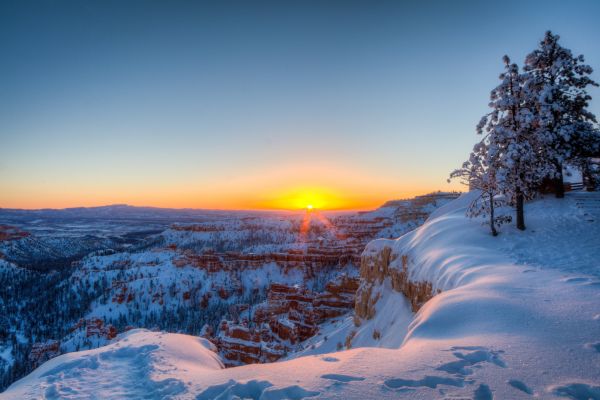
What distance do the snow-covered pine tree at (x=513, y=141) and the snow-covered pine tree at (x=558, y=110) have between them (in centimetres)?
50

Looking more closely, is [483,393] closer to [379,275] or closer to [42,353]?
[379,275]

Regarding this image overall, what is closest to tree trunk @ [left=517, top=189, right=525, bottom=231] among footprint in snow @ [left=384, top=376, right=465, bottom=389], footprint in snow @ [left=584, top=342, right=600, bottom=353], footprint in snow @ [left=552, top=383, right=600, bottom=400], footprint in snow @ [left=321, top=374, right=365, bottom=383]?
footprint in snow @ [left=584, top=342, right=600, bottom=353]

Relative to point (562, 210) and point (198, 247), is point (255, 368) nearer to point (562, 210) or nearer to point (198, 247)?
point (562, 210)

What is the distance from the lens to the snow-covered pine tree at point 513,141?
46.7 ft

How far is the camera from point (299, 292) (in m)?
63.4

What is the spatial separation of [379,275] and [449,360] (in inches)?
792

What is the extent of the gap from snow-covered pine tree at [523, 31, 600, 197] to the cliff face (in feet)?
29.6

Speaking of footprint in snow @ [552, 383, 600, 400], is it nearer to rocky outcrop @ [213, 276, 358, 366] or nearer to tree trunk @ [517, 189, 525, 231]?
tree trunk @ [517, 189, 525, 231]

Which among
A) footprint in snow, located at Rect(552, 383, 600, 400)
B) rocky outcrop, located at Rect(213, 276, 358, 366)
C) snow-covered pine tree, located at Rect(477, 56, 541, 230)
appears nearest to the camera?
footprint in snow, located at Rect(552, 383, 600, 400)

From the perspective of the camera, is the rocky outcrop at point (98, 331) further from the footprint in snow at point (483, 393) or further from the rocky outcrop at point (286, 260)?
the footprint in snow at point (483, 393)

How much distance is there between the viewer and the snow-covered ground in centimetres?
388

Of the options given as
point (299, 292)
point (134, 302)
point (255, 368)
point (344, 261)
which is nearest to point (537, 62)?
point (255, 368)

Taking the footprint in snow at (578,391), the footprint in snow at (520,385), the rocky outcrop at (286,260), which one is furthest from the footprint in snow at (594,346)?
the rocky outcrop at (286,260)

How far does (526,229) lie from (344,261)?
301ft
